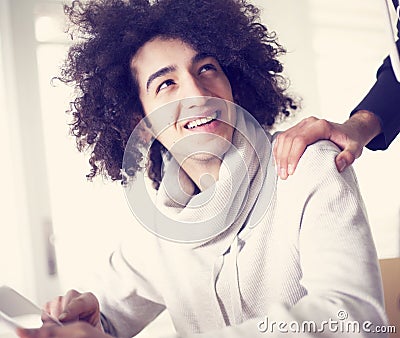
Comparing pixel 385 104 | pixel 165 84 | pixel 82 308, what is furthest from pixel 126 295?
pixel 385 104

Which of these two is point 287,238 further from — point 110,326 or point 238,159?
point 110,326

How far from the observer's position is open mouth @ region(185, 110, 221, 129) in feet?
2.82

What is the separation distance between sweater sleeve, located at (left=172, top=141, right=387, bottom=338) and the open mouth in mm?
151

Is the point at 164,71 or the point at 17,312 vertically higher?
the point at 164,71

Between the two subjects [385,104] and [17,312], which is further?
[385,104]

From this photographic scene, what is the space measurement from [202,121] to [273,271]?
24cm

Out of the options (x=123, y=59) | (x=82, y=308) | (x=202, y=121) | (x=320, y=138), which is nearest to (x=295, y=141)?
(x=320, y=138)

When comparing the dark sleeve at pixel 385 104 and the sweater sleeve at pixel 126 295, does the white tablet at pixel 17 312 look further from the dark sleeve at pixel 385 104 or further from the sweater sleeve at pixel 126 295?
the dark sleeve at pixel 385 104

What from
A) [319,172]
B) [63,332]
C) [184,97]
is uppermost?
[184,97]

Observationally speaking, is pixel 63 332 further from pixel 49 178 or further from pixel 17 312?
pixel 49 178

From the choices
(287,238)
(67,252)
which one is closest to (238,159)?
(287,238)

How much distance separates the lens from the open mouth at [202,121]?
861 mm

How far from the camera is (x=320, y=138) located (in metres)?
0.87

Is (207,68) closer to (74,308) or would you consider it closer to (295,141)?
(295,141)
